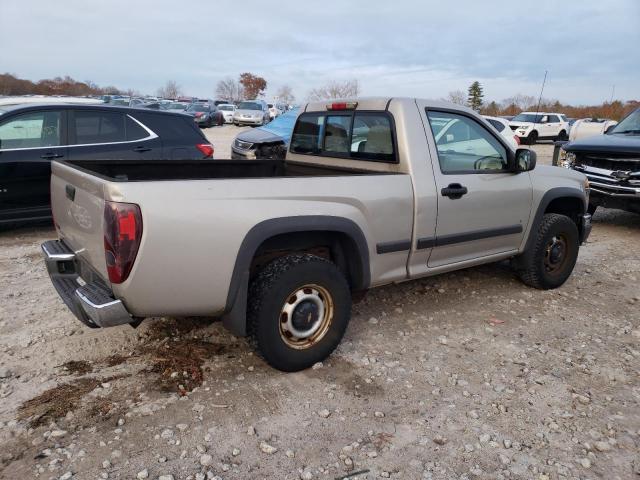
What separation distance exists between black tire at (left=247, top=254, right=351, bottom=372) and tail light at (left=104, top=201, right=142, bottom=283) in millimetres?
776

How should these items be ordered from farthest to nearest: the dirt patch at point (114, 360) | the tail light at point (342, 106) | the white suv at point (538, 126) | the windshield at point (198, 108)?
the windshield at point (198, 108) → the white suv at point (538, 126) → the tail light at point (342, 106) → the dirt patch at point (114, 360)

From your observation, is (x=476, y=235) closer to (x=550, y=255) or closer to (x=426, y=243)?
(x=426, y=243)

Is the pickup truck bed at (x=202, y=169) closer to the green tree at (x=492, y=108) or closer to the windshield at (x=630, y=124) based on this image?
the windshield at (x=630, y=124)

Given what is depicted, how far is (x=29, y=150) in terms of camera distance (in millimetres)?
5797

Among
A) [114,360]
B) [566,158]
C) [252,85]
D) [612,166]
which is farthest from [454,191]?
[252,85]

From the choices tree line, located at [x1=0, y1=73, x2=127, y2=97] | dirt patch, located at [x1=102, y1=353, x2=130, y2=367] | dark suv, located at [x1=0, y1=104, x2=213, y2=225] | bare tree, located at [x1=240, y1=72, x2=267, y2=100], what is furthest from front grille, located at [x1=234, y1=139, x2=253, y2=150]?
bare tree, located at [x1=240, y1=72, x2=267, y2=100]

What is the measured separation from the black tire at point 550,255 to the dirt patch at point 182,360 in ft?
9.45

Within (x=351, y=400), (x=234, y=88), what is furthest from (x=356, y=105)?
(x=234, y=88)

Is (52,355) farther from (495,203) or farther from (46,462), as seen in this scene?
(495,203)

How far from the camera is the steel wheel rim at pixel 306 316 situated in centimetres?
302

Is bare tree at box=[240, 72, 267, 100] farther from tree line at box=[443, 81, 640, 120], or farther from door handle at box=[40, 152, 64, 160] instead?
door handle at box=[40, 152, 64, 160]

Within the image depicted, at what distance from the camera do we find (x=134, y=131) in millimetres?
6461

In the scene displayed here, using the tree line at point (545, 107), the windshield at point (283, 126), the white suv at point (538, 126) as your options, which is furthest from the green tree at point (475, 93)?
the windshield at point (283, 126)

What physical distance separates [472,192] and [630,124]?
613cm
